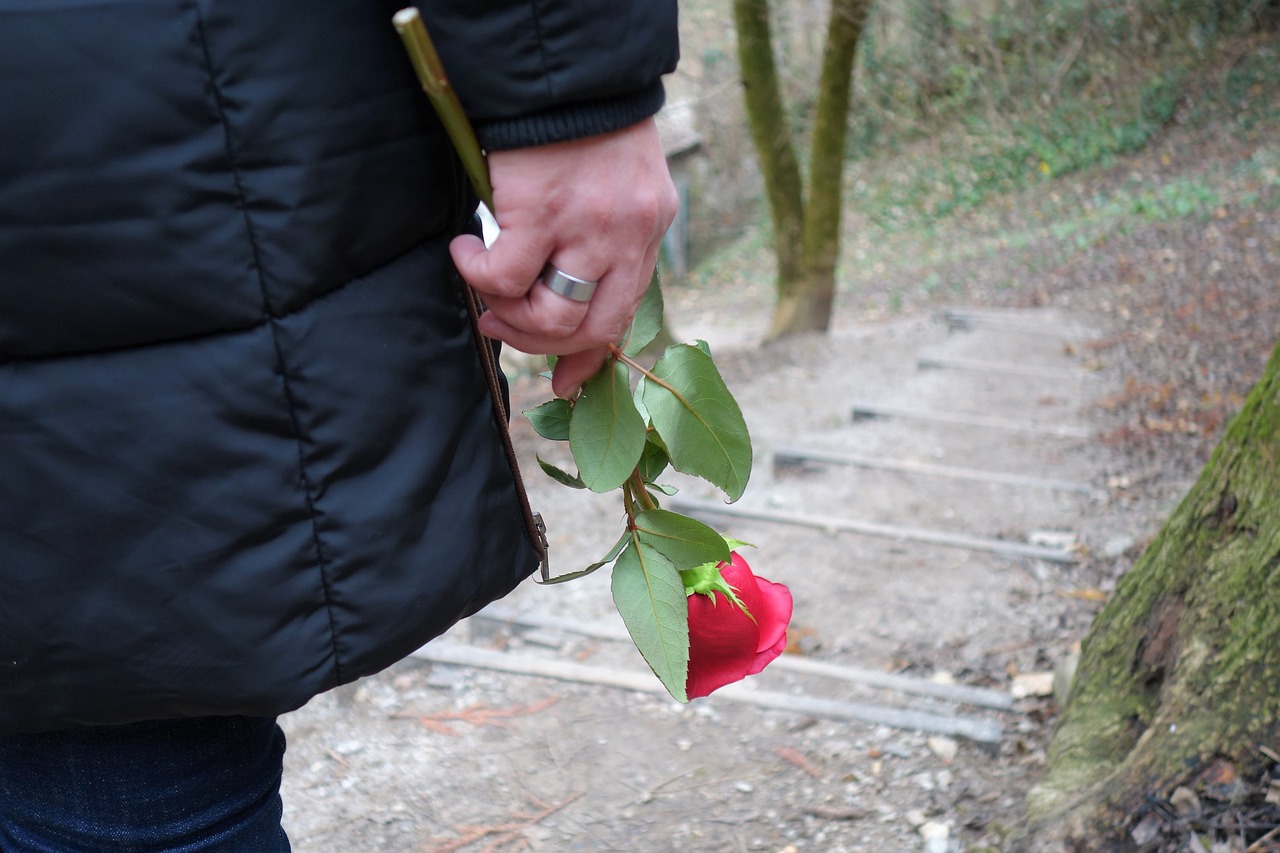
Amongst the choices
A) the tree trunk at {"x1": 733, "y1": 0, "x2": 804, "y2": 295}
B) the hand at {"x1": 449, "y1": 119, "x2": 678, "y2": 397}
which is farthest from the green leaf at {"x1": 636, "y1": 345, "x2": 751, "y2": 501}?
the tree trunk at {"x1": 733, "y1": 0, "x2": 804, "y2": 295}

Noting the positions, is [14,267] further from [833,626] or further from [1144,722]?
[833,626]

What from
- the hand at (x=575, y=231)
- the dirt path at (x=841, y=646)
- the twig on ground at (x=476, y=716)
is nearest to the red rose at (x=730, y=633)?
the hand at (x=575, y=231)

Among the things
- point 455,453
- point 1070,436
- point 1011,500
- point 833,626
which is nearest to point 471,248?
point 455,453

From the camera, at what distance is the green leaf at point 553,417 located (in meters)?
1.18

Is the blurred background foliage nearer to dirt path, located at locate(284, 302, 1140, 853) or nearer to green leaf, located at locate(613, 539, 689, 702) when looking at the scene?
dirt path, located at locate(284, 302, 1140, 853)

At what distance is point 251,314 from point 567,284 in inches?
10.6

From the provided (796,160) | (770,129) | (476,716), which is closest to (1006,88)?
(796,160)

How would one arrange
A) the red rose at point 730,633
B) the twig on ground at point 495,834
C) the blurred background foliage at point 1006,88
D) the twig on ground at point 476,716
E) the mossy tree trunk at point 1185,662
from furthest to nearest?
the blurred background foliage at point 1006,88
the twig on ground at point 476,716
the twig on ground at point 495,834
the mossy tree trunk at point 1185,662
the red rose at point 730,633

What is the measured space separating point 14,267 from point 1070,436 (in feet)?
15.5

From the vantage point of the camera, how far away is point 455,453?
108cm

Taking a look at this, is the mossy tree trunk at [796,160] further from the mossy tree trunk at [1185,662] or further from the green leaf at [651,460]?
the green leaf at [651,460]

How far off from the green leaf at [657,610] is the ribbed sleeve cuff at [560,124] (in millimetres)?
452

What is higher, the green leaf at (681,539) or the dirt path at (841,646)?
the green leaf at (681,539)

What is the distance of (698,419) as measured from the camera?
1131mm
